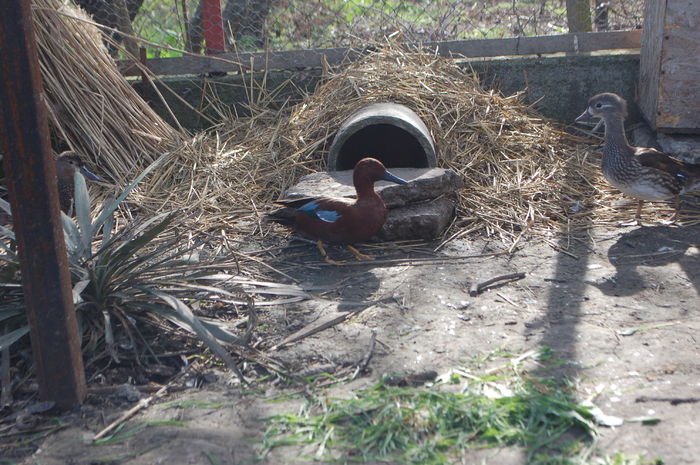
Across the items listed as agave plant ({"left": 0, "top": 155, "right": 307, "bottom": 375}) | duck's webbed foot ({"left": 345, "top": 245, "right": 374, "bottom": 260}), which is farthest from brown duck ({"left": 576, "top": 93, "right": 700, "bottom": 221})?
agave plant ({"left": 0, "top": 155, "right": 307, "bottom": 375})

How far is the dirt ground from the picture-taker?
7.90 ft

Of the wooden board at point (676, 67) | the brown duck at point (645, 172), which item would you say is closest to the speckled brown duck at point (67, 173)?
the brown duck at point (645, 172)

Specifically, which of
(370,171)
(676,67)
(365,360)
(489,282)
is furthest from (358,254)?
(676,67)

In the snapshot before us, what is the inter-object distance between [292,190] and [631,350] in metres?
2.24

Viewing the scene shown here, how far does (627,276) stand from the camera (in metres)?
3.78

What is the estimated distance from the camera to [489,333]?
314cm

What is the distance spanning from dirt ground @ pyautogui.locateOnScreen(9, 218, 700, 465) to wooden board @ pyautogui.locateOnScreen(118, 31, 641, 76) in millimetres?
2164

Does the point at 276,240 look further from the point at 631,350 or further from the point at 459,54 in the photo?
the point at 459,54

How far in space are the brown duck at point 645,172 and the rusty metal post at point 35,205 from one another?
3.41 m

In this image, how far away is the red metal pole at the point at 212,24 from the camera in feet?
19.9

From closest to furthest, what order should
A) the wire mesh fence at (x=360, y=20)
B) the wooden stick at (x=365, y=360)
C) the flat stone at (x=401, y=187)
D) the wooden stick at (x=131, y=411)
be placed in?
the wooden stick at (x=131, y=411) < the wooden stick at (x=365, y=360) < the flat stone at (x=401, y=187) < the wire mesh fence at (x=360, y=20)

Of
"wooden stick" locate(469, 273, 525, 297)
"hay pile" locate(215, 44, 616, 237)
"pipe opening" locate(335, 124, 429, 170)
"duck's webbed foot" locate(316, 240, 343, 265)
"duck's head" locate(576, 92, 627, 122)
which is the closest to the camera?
"wooden stick" locate(469, 273, 525, 297)

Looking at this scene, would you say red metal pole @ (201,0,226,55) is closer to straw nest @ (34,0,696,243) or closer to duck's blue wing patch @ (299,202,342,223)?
straw nest @ (34,0,696,243)

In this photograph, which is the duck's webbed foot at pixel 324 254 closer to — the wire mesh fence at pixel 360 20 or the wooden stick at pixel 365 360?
the wooden stick at pixel 365 360
